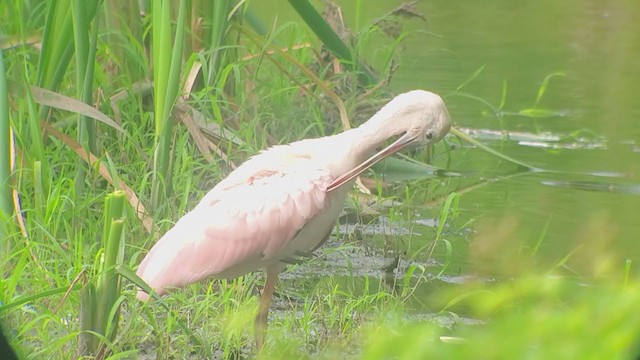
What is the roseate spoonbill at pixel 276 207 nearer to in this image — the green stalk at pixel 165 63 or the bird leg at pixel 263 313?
the bird leg at pixel 263 313

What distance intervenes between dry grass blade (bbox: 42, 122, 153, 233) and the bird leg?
0.55 metres

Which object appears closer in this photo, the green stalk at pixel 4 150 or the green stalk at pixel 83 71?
the green stalk at pixel 4 150

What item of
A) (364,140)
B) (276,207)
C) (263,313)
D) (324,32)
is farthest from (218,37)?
(263,313)

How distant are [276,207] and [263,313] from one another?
0.29 meters

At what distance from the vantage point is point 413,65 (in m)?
7.39

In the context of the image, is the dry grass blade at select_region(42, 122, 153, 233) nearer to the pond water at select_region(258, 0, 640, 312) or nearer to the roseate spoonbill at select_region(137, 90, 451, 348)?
the roseate spoonbill at select_region(137, 90, 451, 348)

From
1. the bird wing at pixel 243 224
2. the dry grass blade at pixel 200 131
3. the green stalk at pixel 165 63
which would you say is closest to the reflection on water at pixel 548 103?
the bird wing at pixel 243 224

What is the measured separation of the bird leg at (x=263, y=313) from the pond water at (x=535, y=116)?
538 mm

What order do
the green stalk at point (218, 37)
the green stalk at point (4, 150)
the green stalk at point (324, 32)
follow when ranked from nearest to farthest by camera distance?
the green stalk at point (4, 150), the green stalk at point (218, 37), the green stalk at point (324, 32)

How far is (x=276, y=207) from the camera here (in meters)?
3.44

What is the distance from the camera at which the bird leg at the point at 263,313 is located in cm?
336

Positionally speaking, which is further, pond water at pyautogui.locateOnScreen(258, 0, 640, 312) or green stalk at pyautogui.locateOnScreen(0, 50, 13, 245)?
pond water at pyautogui.locateOnScreen(258, 0, 640, 312)

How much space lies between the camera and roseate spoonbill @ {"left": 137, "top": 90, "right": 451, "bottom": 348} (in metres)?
3.36

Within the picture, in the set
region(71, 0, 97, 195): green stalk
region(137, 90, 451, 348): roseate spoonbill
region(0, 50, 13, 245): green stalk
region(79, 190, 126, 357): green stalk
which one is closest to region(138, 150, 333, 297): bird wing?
region(137, 90, 451, 348): roseate spoonbill
